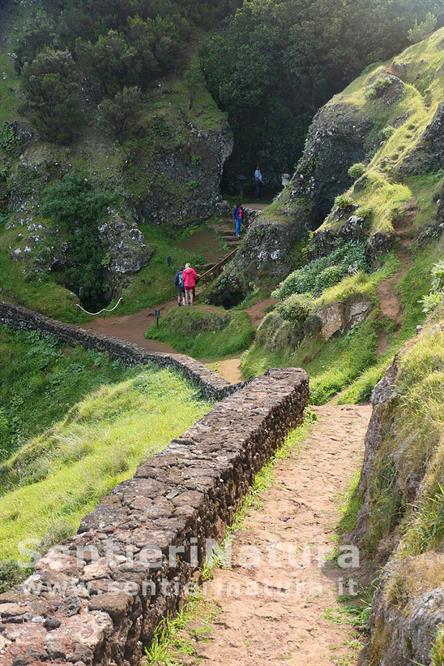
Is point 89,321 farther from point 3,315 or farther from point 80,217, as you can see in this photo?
point 80,217

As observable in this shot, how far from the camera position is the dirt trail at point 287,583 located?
559 cm

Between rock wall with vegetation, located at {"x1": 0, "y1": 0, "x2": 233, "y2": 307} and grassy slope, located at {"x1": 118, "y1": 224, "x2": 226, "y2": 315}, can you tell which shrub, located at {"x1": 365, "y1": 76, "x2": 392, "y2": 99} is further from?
rock wall with vegetation, located at {"x1": 0, "y1": 0, "x2": 233, "y2": 307}

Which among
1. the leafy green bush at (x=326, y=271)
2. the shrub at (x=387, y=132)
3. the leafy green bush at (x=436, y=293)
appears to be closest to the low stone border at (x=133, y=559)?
the leafy green bush at (x=436, y=293)

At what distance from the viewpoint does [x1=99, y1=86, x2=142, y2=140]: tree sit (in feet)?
106

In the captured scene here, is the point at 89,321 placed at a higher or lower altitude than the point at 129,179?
lower

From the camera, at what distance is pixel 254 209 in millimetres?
31828

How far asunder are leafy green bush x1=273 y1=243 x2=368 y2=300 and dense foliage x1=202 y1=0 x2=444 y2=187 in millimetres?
15213

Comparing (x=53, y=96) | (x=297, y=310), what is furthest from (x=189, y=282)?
(x=53, y=96)

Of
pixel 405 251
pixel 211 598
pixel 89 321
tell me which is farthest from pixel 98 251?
pixel 211 598

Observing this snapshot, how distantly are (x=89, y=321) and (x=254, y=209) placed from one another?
391 inches

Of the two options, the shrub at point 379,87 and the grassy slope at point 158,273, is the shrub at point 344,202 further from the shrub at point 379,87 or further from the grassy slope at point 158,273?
the grassy slope at point 158,273

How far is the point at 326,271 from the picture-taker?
18172 millimetres

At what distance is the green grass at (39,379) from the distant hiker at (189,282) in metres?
4.37

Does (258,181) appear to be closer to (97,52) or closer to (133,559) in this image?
(97,52)
